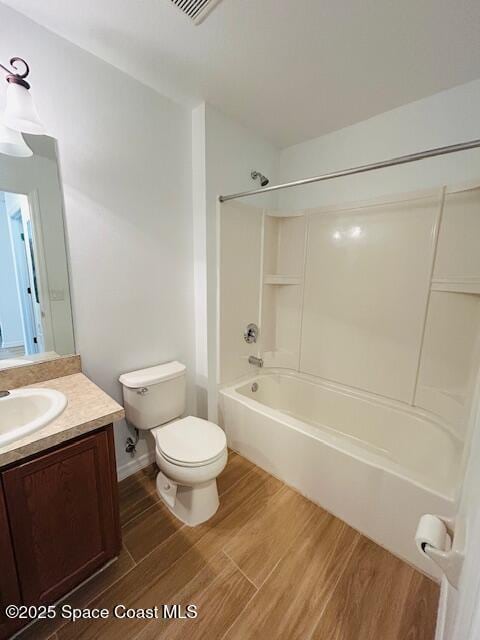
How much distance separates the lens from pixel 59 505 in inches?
39.1

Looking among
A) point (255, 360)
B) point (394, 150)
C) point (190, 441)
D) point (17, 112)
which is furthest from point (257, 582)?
point (394, 150)

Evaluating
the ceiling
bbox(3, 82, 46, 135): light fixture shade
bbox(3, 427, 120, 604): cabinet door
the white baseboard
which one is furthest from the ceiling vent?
the white baseboard

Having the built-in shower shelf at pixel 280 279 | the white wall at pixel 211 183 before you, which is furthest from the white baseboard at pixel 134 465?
the built-in shower shelf at pixel 280 279

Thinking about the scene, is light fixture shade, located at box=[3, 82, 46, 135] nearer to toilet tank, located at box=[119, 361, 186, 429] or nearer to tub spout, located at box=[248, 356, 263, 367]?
toilet tank, located at box=[119, 361, 186, 429]

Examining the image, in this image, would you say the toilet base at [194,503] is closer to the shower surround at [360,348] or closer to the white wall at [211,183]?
the shower surround at [360,348]

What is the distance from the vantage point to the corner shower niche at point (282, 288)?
7.80 feet

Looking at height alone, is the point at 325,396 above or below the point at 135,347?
below

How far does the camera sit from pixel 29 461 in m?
0.90

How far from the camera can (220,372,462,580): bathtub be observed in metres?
1.30

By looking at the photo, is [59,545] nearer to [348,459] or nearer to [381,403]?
[348,459]

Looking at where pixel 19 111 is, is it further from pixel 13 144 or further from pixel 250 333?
pixel 250 333

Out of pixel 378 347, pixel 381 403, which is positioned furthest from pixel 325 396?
pixel 378 347

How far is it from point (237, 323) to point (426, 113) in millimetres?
1794

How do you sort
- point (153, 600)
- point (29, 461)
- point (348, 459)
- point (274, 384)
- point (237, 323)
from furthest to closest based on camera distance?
point (274, 384) < point (237, 323) < point (348, 459) < point (153, 600) < point (29, 461)
